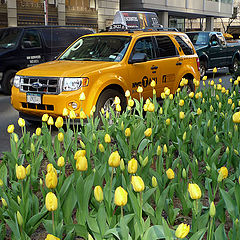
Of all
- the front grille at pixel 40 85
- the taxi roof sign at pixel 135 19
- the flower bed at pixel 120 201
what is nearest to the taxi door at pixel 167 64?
the front grille at pixel 40 85

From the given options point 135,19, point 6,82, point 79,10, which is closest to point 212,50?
point 135,19

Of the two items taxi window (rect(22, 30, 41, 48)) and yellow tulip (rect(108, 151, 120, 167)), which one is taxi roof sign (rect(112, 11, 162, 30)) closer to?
taxi window (rect(22, 30, 41, 48))

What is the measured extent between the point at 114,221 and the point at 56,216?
35 cm

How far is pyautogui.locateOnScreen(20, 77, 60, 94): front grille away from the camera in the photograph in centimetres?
627

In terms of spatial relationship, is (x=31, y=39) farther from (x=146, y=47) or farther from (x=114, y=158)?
(x=114, y=158)

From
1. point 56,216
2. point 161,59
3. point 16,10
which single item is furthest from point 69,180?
point 16,10

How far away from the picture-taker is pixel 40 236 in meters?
2.81

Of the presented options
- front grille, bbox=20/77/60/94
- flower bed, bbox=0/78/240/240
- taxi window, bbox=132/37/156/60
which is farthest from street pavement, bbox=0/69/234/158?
flower bed, bbox=0/78/240/240

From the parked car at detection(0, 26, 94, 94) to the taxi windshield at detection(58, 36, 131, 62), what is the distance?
5.15 meters

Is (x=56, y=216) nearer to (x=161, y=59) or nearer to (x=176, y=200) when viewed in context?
(x=176, y=200)

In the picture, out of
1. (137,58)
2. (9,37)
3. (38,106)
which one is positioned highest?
(9,37)

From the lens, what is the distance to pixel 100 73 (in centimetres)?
632

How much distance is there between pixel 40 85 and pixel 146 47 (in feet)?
7.71

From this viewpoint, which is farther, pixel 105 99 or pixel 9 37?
pixel 9 37
